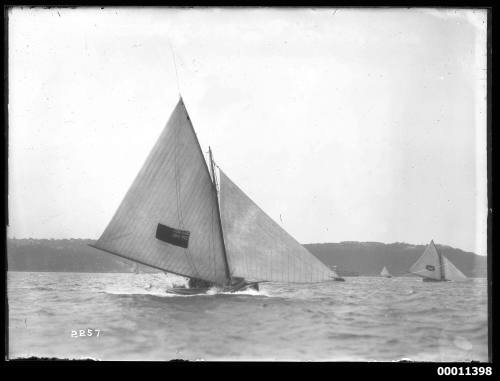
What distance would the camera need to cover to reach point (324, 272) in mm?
18484

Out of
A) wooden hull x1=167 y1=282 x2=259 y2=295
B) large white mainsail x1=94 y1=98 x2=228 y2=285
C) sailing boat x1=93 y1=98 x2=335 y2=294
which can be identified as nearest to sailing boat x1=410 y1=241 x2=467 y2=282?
sailing boat x1=93 y1=98 x2=335 y2=294

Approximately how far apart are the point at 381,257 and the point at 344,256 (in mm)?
2444

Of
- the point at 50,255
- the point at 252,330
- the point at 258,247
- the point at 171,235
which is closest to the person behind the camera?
the point at 252,330

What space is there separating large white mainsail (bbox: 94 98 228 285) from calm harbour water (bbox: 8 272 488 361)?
358 cm

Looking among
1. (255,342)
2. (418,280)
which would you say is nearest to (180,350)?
(255,342)

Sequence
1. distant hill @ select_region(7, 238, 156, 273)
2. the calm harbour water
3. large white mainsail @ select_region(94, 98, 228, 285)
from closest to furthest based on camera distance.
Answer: the calm harbour water, distant hill @ select_region(7, 238, 156, 273), large white mainsail @ select_region(94, 98, 228, 285)

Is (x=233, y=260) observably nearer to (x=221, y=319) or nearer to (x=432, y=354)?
(x=221, y=319)

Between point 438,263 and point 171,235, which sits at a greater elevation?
point 171,235

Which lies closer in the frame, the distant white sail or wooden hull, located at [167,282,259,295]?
the distant white sail

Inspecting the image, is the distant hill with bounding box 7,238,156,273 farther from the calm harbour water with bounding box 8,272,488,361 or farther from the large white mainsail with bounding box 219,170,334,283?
the large white mainsail with bounding box 219,170,334,283

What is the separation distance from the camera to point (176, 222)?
787 inches

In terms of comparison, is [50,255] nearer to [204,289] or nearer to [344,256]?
[204,289]

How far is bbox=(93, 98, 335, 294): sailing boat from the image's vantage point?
1844cm

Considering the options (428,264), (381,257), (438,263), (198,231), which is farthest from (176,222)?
(428,264)
